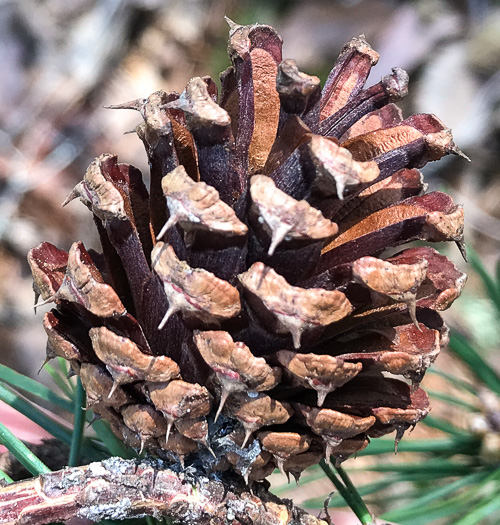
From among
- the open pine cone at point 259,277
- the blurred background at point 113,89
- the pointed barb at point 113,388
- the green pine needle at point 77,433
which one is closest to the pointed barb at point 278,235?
the open pine cone at point 259,277

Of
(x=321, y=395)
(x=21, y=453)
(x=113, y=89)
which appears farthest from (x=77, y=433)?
(x=113, y=89)

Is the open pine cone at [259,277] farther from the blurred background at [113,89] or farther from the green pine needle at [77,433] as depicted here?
the blurred background at [113,89]

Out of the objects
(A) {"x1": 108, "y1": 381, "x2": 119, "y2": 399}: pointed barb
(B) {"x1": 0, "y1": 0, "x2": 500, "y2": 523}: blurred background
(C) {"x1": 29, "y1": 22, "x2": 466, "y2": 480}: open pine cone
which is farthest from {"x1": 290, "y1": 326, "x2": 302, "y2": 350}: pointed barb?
(B) {"x1": 0, "y1": 0, "x2": 500, "y2": 523}: blurred background

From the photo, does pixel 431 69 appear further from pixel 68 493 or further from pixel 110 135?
pixel 68 493

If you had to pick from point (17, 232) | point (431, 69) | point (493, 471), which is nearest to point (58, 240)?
point (17, 232)

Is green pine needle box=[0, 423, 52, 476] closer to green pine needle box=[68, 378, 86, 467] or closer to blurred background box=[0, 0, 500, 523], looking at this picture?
green pine needle box=[68, 378, 86, 467]

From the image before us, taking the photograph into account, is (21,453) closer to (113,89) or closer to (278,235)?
(278,235)
